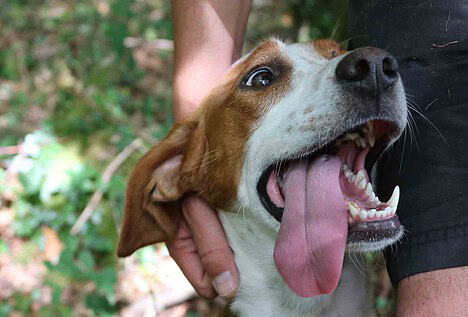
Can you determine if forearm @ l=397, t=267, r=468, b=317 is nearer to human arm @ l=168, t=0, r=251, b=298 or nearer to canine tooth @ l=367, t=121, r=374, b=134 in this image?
canine tooth @ l=367, t=121, r=374, b=134

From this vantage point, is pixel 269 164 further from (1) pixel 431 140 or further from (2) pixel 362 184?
(1) pixel 431 140

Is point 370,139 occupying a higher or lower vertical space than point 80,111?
higher

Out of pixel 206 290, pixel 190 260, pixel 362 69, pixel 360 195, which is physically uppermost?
pixel 362 69

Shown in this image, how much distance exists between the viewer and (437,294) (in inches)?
73.4

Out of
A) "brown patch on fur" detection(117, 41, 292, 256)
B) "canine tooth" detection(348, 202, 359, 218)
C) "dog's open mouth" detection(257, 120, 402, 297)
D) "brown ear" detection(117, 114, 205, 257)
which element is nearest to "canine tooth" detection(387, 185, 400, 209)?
"dog's open mouth" detection(257, 120, 402, 297)

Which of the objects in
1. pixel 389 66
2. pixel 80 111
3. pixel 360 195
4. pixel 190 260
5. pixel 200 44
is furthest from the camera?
pixel 80 111

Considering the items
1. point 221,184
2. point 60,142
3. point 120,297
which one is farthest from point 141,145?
point 221,184

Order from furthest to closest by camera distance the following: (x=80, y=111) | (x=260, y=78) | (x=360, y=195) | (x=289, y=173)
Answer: (x=80, y=111), (x=260, y=78), (x=289, y=173), (x=360, y=195)

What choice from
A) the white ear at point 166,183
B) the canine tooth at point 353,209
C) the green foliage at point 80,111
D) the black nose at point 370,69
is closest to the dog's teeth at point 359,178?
the canine tooth at point 353,209

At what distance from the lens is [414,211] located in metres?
2.03

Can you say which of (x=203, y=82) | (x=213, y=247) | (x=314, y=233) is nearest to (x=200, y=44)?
(x=203, y=82)

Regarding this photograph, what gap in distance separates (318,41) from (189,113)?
67 centimetres

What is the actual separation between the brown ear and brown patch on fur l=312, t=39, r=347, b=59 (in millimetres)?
626

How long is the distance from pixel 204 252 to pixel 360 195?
2.44 ft
